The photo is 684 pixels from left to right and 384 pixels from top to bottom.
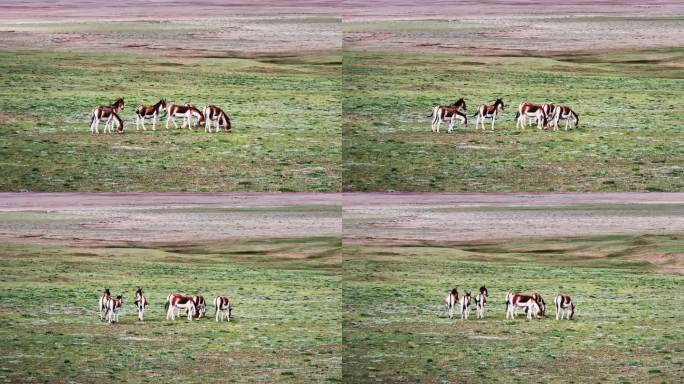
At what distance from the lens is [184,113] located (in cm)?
484

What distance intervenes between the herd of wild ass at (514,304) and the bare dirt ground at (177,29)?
1.39 meters

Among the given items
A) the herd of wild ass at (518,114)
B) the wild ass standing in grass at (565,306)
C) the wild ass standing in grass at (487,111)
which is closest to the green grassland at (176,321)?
the herd of wild ass at (518,114)

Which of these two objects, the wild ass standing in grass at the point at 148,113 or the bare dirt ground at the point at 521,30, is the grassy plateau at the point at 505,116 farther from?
the wild ass standing in grass at the point at 148,113

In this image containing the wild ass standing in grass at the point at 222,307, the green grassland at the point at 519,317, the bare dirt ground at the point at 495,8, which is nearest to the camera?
the green grassland at the point at 519,317

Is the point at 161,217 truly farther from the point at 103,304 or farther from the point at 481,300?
the point at 481,300

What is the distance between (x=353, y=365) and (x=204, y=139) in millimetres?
1318

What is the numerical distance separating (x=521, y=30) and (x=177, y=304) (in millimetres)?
2176

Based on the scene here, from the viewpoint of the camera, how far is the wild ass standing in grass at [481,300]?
4793 mm

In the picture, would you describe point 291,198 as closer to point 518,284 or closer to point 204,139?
point 204,139

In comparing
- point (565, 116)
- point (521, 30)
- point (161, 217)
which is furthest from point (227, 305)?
point (521, 30)

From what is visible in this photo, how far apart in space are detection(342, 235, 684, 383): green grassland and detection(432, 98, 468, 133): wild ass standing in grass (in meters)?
0.61

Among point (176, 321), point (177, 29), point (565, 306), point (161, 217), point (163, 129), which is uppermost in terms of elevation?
point (177, 29)

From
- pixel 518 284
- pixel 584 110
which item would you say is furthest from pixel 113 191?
pixel 584 110

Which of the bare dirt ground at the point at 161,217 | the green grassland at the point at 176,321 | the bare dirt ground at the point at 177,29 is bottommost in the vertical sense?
the green grassland at the point at 176,321
